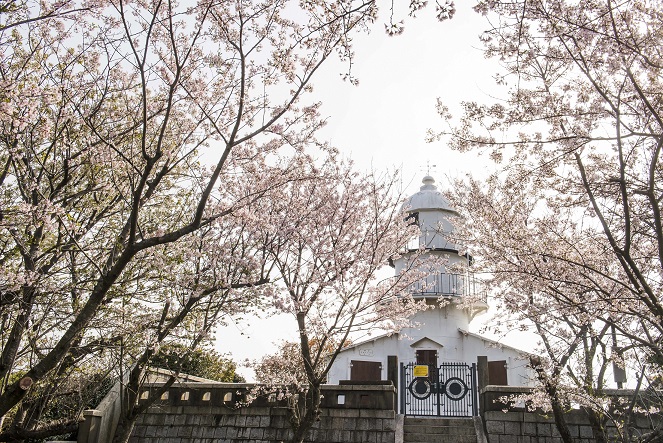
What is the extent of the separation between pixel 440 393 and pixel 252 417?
5.36m

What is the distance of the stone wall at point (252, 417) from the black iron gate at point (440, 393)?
3116 mm

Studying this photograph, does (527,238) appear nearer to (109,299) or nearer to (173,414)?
(109,299)

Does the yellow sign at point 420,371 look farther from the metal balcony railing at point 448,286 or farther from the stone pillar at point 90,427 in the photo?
the stone pillar at point 90,427

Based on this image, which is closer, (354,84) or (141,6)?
(354,84)

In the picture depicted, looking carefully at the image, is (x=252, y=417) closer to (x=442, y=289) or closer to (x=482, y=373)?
(x=482, y=373)

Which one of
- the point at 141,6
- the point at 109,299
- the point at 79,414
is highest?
the point at 141,6

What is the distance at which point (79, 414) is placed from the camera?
10.1 metres

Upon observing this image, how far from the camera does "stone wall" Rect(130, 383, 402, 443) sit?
1071cm

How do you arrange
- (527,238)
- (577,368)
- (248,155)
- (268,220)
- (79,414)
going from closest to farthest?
(527,238)
(248,155)
(268,220)
(577,368)
(79,414)

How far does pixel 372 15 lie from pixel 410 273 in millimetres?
6534

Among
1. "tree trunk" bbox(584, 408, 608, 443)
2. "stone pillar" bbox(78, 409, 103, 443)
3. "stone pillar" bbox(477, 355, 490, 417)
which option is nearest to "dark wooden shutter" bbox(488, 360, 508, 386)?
"stone pillar" bbox(477, 355, 490, 417)

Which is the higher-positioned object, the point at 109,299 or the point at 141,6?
the point at 141,6

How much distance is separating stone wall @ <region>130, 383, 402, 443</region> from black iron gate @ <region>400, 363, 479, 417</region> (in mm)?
3116

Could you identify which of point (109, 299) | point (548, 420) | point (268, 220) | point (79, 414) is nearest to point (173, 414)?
point (79, 414)
